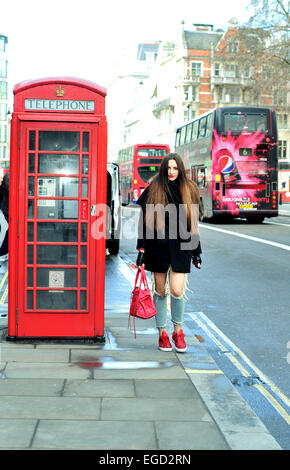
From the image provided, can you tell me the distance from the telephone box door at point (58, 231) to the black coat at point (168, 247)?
16.7 inches

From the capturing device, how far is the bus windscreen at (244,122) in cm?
2416

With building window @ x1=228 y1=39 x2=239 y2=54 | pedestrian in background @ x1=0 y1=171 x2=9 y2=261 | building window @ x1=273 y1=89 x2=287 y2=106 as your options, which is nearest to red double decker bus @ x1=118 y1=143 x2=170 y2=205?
building window @ x1=228 y1=39 x2=239 y2=54

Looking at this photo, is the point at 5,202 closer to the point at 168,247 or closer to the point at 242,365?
the point at 168,247

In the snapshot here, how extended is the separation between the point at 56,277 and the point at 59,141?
45.5 inches

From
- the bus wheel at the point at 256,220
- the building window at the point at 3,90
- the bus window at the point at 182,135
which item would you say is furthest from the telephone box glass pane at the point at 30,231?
the building window at the point at 3,90

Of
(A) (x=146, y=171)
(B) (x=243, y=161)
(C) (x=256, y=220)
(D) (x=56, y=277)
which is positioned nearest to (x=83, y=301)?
(D) (x=56, y=277)

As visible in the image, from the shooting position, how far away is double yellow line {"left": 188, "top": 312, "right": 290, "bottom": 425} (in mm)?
4453

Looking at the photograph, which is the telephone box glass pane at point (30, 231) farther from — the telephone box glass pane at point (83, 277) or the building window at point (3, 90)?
the building window at point (3, 90)

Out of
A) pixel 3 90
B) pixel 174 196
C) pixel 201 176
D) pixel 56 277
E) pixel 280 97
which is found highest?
pixel 3 90

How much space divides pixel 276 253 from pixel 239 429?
1083 cm

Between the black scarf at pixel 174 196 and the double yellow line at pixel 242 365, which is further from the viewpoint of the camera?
the black scarf at pixel 174 196

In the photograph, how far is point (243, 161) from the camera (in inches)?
949

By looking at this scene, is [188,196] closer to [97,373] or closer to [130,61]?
[97,373]

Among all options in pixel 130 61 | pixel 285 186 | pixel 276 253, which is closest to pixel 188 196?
pixel 276 253
